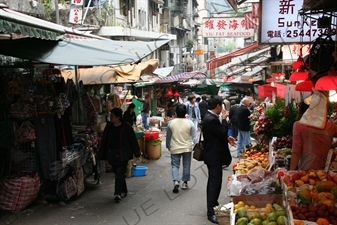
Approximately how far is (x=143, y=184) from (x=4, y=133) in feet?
11.2

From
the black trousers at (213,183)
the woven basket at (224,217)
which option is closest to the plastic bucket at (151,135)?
the black trousers at (213,183)

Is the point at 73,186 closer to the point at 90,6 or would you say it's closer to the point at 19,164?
the point at 19,164

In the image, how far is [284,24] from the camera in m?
7.21

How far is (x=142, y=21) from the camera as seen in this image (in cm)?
2808

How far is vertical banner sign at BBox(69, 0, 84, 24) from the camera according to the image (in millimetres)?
15642

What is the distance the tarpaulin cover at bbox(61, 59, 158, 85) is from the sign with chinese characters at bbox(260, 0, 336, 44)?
2.68 m

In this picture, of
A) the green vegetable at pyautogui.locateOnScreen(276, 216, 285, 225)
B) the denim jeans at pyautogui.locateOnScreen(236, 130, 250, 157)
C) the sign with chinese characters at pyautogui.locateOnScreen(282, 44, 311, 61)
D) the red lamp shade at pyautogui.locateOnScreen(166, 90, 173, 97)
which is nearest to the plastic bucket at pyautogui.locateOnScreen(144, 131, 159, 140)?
the denim jeans at pyautogui.locateOnScreen(236, 130, 250, 157)

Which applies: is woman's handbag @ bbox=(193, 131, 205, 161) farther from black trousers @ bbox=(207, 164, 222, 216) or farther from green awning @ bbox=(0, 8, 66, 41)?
green awning @ bbox=(0, 8, 66, 41)

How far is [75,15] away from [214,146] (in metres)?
11.6

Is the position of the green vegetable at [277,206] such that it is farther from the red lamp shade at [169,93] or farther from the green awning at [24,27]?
the red lamp shade at [169,93]

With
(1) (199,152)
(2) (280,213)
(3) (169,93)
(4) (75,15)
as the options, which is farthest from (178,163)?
(3) (169,93)

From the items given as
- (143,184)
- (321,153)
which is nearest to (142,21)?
(143,184)

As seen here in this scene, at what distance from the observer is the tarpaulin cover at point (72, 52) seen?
6492 millimetres

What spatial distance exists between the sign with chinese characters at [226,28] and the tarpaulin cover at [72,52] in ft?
30.5
